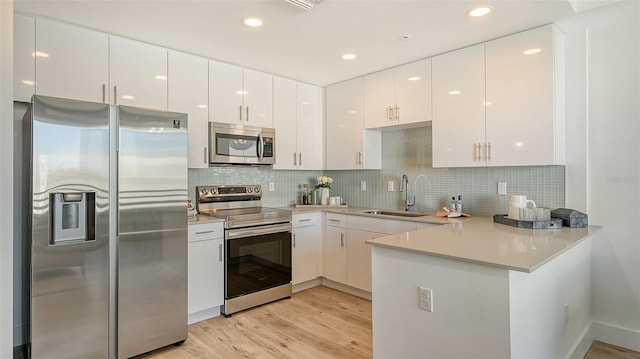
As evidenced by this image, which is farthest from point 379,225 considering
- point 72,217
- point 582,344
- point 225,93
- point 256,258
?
point 72,217

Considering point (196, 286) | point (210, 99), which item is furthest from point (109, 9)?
point (196, 286)

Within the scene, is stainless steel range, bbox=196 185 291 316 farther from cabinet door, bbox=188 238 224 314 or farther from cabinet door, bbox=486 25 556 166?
cabinet door, bbox=486 25 556 166

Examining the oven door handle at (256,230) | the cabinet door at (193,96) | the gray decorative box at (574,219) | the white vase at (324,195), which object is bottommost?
the oven door handle at (256,230)

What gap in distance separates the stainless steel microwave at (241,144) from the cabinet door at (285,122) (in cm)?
13

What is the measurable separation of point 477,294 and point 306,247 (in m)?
2.29

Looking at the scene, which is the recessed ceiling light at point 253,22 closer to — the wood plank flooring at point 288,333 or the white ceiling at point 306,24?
the white ceiling at point 306,24

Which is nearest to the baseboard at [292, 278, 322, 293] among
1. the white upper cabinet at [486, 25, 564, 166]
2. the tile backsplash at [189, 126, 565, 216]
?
the tile backsplash at [189, 126, 565, 216]

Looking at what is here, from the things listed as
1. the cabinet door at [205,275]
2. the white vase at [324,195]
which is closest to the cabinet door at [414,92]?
the white vase at [324,195]

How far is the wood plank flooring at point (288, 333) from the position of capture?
2.43 meters

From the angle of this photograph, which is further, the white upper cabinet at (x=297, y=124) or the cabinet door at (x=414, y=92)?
the white upper cabinet at (x=297, y=124)

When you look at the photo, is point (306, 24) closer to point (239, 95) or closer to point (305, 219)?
point (239, 95)

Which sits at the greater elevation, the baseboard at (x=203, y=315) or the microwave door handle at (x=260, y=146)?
the microwave door handle at (x=260, y=146)

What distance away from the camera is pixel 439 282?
170 centimetres

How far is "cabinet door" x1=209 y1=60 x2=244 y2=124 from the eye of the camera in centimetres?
326
